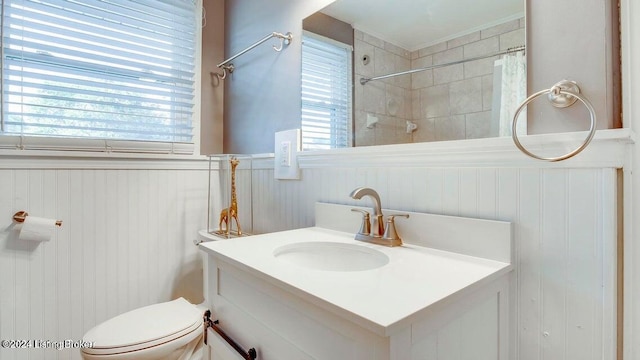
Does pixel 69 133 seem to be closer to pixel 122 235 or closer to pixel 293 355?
pixel 122 235

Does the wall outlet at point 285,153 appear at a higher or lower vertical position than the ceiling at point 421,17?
lower

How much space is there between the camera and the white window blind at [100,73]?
145 cm

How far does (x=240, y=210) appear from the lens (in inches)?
73.4

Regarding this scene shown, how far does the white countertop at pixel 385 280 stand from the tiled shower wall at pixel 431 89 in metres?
0.36

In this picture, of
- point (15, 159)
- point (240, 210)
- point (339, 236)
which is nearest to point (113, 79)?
point (15, 159)

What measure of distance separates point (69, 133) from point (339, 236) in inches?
56.3

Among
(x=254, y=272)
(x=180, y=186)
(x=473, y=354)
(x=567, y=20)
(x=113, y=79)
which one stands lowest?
(x=473, y=354)

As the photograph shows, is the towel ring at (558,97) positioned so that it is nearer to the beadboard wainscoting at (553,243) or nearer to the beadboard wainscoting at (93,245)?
the beadboard wainscoting at (553,243)

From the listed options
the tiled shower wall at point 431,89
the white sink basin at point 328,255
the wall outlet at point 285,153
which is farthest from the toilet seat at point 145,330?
the tiled shower wall at point 431,89

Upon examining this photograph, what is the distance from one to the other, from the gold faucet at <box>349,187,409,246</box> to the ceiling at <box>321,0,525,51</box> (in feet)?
1.69

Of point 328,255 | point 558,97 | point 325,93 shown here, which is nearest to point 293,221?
point 328,255

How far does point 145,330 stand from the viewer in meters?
1.22

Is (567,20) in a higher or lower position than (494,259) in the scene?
higher

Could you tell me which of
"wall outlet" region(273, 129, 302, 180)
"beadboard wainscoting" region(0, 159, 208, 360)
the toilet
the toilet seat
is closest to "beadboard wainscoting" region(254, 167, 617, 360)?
"wall outlet" region(273, 129, 302, 180)
